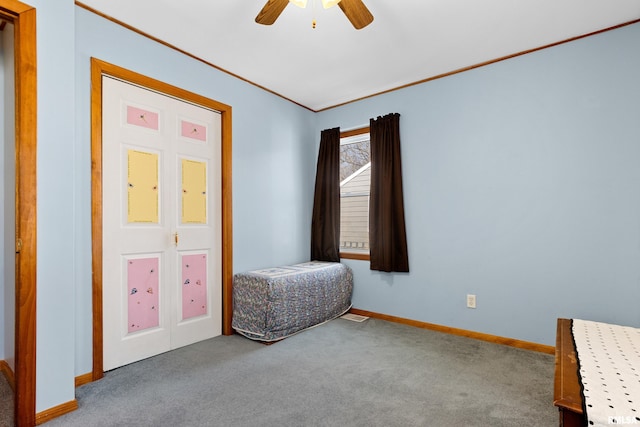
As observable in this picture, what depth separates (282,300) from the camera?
2.92 m

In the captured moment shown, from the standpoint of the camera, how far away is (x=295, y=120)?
3980 mm

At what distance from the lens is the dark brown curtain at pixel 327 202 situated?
3959 millimetres

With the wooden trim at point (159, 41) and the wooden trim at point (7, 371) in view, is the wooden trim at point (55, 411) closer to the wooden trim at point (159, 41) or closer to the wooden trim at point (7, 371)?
the wooden trim at point (7, 371)

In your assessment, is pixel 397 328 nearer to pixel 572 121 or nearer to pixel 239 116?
pixel 572 121

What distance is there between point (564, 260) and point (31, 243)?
360 cm

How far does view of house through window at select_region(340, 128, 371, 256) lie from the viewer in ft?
12.7

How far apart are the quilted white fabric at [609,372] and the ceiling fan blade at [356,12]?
6.91ft

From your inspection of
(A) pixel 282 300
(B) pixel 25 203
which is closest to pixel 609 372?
(A) pixel 282 300

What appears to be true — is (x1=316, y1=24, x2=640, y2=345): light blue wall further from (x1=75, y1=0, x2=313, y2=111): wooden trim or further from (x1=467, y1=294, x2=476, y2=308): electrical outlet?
(x1=75, y1=0, x2=313, y2=111): wooden trim

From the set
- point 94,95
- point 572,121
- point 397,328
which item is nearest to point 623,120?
point 572,121

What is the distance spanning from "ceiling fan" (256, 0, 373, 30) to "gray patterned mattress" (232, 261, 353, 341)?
202 centimetres

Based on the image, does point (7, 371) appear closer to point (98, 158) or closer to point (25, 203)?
point (25, 203)

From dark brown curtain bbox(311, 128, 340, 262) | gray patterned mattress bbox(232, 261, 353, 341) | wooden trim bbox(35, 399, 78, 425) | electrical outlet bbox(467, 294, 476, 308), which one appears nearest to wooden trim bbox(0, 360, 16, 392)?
wooden trim bbox(35, 399, 78, 425)

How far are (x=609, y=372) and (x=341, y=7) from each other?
2.20 meters
